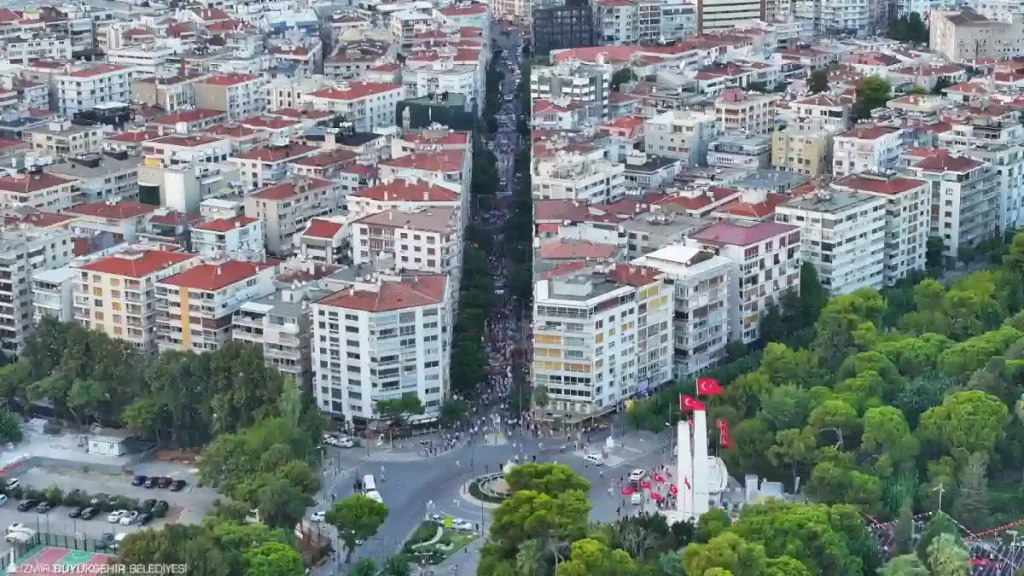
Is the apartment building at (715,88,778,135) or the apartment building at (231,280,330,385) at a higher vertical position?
the apartment building at (715,88,778,135)

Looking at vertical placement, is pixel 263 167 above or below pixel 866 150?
below

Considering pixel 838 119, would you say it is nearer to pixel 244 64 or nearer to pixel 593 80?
pixel 593 80

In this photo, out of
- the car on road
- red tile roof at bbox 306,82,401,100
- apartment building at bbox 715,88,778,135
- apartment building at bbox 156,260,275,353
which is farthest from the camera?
red tile roof at bbox 306,82,401,100

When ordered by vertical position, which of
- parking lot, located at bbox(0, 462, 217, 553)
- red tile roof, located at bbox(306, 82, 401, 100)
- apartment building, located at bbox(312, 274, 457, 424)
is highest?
red tile roof, located at bbox(306, 82, 401, 100)

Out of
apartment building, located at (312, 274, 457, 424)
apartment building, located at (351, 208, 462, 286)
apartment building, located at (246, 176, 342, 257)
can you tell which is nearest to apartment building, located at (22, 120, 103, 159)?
apartment building, located at (246, 176, 342, 257)

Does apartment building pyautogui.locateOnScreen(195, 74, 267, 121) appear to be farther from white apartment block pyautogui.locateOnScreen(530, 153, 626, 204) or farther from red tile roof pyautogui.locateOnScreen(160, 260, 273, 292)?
red tile roof pyautogui.locateOnScreen(160, 260, 273, 292)

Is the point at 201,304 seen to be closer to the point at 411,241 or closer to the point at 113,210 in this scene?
A: the point at 411,241

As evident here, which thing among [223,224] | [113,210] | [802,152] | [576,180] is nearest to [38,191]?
[113,210]

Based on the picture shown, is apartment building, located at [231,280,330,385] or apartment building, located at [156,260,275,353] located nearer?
apartment building, located at [231,280,330,385]
